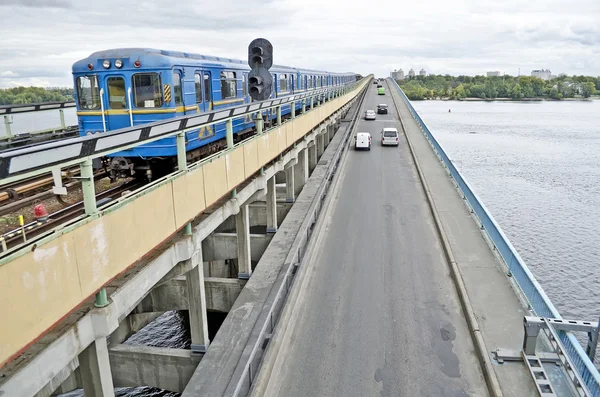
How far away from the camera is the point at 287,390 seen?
833 cm

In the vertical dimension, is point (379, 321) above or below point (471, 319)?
below

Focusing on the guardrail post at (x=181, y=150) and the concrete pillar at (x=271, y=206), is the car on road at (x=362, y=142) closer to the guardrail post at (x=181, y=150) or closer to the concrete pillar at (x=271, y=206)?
the concrete pillar at (x=271, y=206)

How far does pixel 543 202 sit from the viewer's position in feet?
103

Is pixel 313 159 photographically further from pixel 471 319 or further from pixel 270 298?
pixel 471 319

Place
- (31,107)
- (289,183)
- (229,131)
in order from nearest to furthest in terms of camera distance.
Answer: (229,131) → (31,107) → (289,183)

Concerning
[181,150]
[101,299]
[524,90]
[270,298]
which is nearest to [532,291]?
[270,298]

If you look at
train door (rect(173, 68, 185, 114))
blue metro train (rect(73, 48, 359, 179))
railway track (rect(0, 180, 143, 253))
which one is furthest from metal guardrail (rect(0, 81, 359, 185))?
train door (rect(173, 68, 185, 114))

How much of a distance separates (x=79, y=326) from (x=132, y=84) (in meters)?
7.91

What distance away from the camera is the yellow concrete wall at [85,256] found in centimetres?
Answer: 451

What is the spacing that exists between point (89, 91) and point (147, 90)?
5.21 feet

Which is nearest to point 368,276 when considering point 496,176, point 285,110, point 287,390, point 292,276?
point 292,276

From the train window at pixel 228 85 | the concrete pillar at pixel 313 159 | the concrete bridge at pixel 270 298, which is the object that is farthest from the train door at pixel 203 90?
the concrete pillar at pixel 313 159

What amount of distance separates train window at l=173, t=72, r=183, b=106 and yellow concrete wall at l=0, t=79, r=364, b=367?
14.7 feet

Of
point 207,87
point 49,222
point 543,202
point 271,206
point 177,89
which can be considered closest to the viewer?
point 49,222
